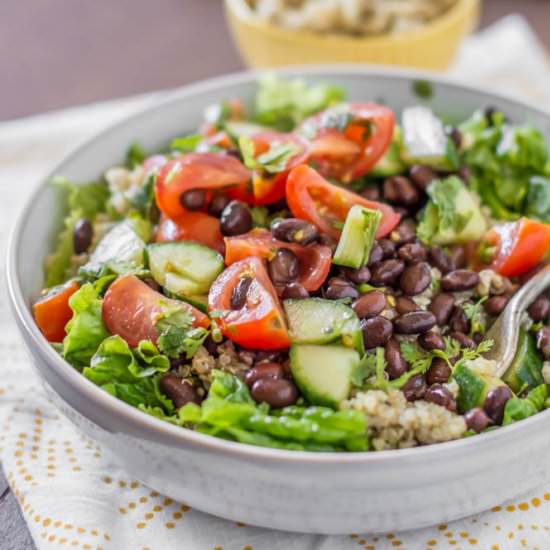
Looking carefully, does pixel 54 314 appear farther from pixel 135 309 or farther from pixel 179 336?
pixel 179 336

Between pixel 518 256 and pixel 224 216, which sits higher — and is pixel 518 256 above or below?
below

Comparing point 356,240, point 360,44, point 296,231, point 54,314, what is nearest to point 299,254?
point 296,231

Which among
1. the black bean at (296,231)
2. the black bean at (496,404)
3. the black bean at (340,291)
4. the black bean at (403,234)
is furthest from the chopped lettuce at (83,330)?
the black bean at (496,404)

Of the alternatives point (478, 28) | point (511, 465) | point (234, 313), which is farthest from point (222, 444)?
point (478, 28)

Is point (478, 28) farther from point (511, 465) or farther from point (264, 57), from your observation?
point (511, 465)

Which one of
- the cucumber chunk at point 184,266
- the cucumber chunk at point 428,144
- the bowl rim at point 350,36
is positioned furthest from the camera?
the bowl rim at point 350,36

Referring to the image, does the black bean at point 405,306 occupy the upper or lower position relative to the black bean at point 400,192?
lower

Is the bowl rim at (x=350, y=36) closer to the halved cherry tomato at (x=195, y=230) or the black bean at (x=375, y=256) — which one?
the halved cherry tomato at (x=195, y=230)

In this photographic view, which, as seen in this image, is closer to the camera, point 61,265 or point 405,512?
point 405,512

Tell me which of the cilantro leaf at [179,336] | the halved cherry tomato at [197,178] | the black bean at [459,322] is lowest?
the black bean at [459,322]
